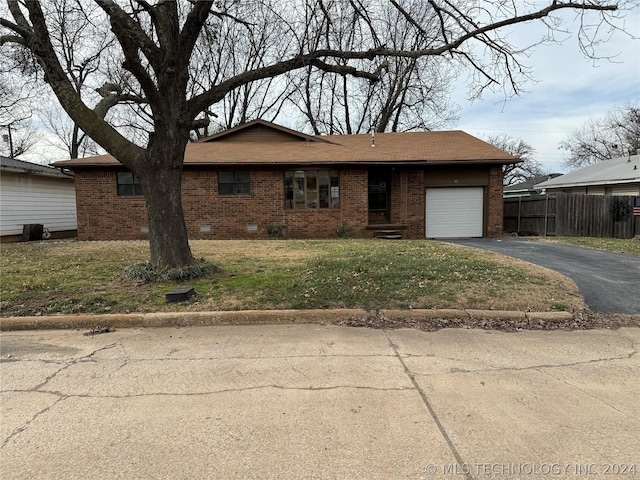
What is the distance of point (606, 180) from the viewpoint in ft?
68.8

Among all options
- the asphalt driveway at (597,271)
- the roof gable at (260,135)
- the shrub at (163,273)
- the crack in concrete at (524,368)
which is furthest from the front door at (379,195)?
the crack in concrete at (524,368)

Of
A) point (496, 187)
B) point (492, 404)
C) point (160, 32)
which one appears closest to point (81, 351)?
point (492, 404)

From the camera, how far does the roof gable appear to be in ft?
62.4

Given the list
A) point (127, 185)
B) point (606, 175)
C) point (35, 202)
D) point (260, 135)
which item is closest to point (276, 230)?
point (260, 135)

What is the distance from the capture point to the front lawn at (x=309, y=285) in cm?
584

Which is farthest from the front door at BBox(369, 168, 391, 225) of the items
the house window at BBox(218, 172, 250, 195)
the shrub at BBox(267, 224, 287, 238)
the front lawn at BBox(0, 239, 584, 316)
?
the front lawn at BBox(0, 239, 584, 316)

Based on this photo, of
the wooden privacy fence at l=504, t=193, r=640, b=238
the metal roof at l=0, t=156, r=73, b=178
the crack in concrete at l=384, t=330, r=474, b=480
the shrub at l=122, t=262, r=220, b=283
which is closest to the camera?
the crack in concrete at l=384, t=330, r=474, b=480

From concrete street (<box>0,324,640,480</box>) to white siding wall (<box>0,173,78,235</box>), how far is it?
47.5 ft

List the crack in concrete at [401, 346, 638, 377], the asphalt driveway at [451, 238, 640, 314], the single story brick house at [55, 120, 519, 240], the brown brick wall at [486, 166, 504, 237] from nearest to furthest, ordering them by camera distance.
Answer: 1. the crack in concrete at [401, 346, 638, 377]
2. the asphalt driveway at [451, 238, 640, 314]
3. the single story brick house at [55, 120, 519, 240]
4. the brown brick wall at [486, 166, 504, 237]

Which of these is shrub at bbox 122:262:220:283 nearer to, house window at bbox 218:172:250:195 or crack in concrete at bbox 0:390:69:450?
crack in concrete at bbox 0:390:69:450

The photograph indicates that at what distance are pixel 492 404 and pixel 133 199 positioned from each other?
15.9 meters

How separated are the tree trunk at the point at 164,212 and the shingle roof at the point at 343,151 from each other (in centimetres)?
819

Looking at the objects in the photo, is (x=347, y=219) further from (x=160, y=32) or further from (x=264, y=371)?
(x=264, y=371)

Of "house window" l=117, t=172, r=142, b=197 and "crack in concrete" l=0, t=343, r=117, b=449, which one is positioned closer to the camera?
"crack in concrete" l=0, t=343, r=117, b=449
